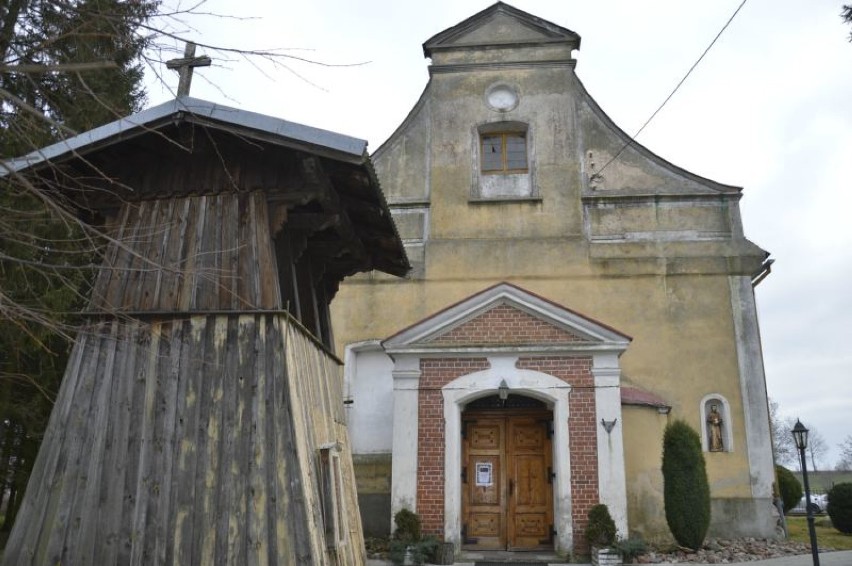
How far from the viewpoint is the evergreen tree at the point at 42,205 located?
4.36 meters

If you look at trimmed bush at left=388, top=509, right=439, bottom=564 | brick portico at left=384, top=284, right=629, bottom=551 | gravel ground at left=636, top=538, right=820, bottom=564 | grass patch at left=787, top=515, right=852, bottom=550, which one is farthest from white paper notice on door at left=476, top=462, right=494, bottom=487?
grass patch at left=787, top=515, right=852, bottom=550

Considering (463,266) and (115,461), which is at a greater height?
(463,266)

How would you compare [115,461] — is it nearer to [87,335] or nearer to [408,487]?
[87,335]

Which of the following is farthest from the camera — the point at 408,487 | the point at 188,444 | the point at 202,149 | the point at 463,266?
the point at 463,266

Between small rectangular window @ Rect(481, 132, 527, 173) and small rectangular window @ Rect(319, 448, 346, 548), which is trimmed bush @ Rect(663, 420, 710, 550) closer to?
small rectangular window @ Rect(319, 448, 346, 548)

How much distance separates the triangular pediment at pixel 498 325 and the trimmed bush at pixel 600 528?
2785 mm

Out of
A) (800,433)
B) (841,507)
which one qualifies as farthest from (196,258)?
(841,507)

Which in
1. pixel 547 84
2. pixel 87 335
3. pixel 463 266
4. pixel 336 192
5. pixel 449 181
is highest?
A: pixel 547 84

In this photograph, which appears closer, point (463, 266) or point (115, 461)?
point (115, 461)

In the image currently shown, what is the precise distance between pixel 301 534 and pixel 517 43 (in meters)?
15.0

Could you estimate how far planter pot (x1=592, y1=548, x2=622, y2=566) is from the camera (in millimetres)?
10828

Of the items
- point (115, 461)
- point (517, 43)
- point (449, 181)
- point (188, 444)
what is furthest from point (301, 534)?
point (517, 43)

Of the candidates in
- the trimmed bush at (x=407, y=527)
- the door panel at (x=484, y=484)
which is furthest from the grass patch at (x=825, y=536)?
the trimmed bush at (x=407, y=527)

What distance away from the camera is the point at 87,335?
6.88 m
